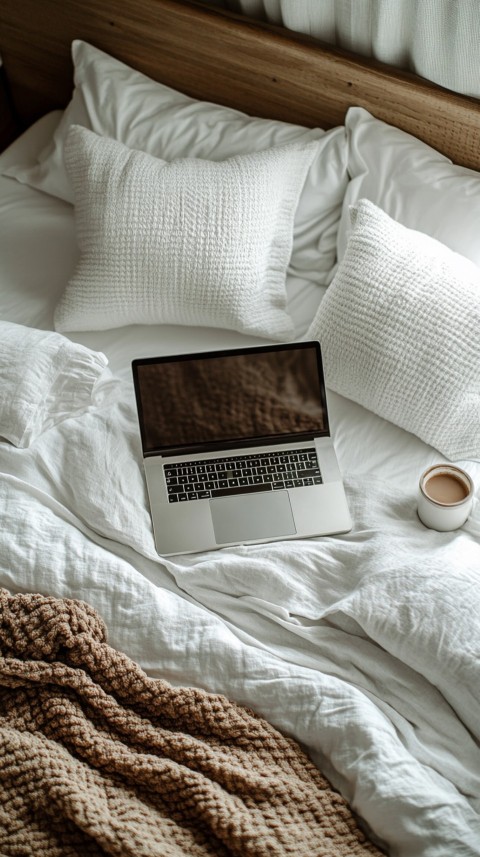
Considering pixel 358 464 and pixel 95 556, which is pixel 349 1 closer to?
pixel 358 464

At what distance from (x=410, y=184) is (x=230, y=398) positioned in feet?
1.85

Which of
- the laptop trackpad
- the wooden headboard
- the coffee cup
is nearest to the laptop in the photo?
the laptop trackpad

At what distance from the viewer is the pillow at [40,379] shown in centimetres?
136

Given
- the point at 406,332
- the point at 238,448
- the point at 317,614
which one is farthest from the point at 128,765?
the point at 406,332

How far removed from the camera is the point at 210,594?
4.01ft

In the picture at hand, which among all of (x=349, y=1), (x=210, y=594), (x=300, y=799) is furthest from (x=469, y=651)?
(x=349, y=1)

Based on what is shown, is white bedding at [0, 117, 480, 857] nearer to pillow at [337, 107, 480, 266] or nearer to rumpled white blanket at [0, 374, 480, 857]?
rumpled white blanket at [0, 374, 480, 857]

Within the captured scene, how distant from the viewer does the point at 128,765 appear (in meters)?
1.01

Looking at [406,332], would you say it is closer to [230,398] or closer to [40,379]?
[230,398]

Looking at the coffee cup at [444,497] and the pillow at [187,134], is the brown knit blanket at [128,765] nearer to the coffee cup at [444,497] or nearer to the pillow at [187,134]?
the coffee cup at [444,497]

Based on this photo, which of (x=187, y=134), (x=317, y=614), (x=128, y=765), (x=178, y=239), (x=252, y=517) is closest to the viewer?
(x=128, y=765)

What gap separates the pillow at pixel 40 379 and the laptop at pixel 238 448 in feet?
0.52

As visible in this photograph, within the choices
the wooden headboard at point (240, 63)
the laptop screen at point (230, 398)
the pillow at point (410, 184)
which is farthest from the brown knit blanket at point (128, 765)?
the wooden headboard at point (240, 63)

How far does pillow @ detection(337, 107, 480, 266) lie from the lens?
4.78 ft
